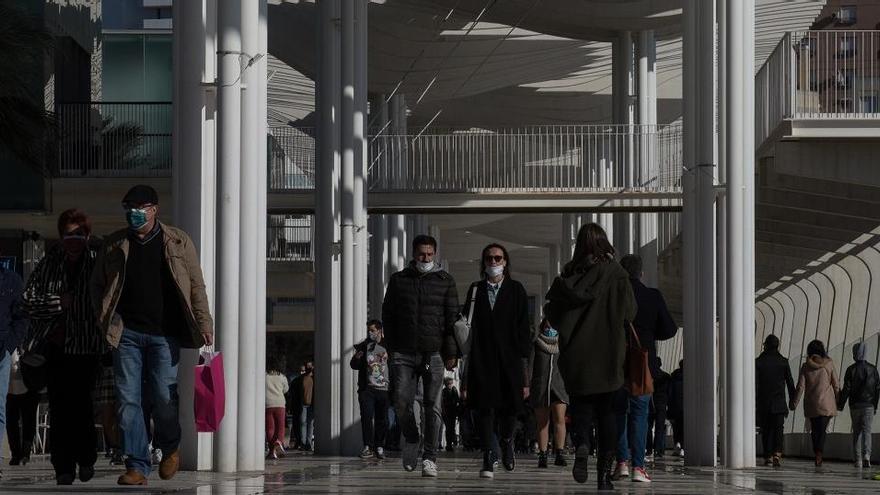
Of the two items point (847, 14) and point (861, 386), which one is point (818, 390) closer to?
point (861, 386)

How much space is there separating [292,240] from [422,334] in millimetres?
36774

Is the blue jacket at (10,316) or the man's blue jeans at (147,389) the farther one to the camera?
the blue jacket at (10,316)

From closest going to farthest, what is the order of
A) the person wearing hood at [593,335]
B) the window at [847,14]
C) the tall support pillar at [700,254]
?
the person wearing hood at [593,335] → the tall support pillar at [700,254] → the window at [847,14]

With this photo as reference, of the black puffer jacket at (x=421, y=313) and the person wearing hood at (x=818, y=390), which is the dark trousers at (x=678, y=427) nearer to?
the person wearing hood at (x=818, y=390)

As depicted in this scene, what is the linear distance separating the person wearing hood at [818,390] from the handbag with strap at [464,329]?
10533 mm

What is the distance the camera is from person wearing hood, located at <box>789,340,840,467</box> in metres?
25.1

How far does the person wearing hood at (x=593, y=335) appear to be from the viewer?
12.7 m

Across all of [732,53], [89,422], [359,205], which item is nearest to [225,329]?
[89,422]

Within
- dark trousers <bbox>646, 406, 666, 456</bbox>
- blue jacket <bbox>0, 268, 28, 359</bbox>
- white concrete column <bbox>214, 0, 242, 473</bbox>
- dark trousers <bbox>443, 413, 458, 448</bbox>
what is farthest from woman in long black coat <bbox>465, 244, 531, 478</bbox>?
dark trousers <bbox>443, 413, 458, 448</bbox>

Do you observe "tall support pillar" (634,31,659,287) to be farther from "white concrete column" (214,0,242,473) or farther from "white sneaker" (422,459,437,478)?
"white concrete column" (214,0,242,473)

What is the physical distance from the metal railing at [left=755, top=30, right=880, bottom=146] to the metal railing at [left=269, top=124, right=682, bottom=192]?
5.06 m

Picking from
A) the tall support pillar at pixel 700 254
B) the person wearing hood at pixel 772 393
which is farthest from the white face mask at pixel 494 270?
the person wearing hood at pixel 772 393

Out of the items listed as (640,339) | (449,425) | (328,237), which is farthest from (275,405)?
(640,339)

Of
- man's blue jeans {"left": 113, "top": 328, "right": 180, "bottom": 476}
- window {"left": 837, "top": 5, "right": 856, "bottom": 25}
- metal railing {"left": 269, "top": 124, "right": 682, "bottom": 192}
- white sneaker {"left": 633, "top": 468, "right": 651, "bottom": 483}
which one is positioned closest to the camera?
man's blue jeans {"left": 113, "top": 328, "right": 180, "bottom": 476}
